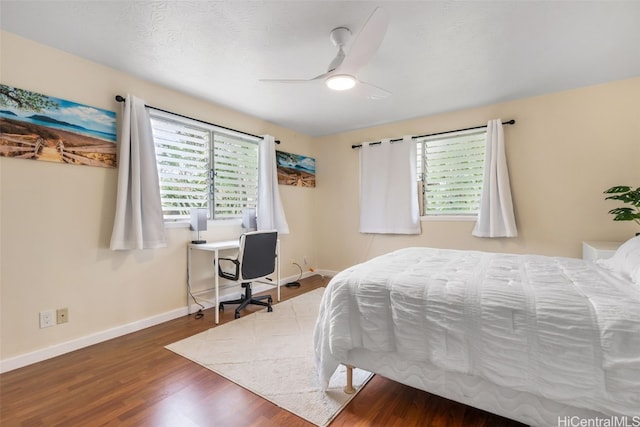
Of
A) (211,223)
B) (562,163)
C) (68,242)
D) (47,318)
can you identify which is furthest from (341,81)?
(47,318)

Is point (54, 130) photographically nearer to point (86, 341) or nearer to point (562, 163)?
point (86, 341)

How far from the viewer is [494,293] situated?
1326 millimetres

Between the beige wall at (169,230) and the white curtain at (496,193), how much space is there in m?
0.15

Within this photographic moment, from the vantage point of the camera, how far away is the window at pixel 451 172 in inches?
141

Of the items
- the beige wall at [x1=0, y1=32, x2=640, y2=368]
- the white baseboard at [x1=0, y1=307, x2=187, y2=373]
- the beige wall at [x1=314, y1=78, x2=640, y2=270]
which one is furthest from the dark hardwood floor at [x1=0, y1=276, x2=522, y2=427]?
the beige wall at [x1=314, y1=78, x2=640, y2=270]

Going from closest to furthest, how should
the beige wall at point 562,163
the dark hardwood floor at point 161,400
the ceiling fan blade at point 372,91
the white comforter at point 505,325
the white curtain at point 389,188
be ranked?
the white comforter at point 505,325, the dark hardwood floor at point 161,400, the ceiling fan blade at point 372,91, the beige wall at point 562,163, the white curtain at point 389,188

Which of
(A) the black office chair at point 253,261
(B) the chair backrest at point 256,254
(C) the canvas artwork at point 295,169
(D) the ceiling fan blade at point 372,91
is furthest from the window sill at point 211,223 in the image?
(D) the ceiling fan blade at point 372,91

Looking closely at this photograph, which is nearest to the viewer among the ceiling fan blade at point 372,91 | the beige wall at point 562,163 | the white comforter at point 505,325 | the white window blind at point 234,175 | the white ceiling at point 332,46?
the white comforter at point 505,325

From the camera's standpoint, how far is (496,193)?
327 centimetres

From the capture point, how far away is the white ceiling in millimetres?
1779

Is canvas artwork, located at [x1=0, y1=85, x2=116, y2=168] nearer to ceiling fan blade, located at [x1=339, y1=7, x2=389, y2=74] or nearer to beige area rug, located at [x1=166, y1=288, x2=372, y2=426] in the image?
beige area rug, located at [x1=166, y1=288, x2=372, y2=426]

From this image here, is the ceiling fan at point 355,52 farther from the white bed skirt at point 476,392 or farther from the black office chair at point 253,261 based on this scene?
the white bed skirt at point 476,392

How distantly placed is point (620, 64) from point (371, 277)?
3.04m

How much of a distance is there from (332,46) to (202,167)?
1.98 meters
